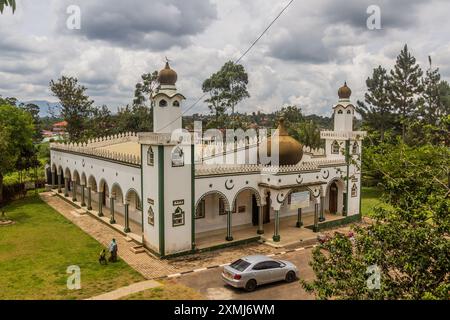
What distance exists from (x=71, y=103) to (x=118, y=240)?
26441mm

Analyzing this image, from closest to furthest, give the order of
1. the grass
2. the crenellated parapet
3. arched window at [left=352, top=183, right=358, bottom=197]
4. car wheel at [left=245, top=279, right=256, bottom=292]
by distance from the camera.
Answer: the grass < car wheel at [left=245, top=279, right=256, bottom=292] < the crenellated parapet < arched window at [left=352, top=183, right=358, bottom=197]

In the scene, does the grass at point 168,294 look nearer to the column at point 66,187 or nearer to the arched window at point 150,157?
the arched window at point 150,157

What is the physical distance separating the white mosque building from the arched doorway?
0.22 feet

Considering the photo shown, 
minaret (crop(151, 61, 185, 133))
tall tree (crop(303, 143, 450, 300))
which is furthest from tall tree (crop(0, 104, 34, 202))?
tall tree (crop(303, 143, 450, 300))

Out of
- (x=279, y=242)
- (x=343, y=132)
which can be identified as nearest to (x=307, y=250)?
(x=279, y=242)

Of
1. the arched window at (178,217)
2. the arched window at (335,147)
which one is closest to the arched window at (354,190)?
the arched window at (335,147)

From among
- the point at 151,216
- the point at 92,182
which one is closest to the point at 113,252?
the point at 151,216

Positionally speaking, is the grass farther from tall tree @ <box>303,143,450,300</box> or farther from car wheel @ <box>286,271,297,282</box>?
tall tree @ <box>303,143,450,300</box>

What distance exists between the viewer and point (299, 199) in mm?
21734

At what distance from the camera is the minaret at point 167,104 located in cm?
1780

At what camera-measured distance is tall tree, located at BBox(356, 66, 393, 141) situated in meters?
39.8

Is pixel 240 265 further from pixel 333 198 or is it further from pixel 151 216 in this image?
pixel 333 198

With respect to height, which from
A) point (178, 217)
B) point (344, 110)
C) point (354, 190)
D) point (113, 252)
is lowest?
point (113, 252)

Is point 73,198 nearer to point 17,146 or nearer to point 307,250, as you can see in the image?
point 17,146
